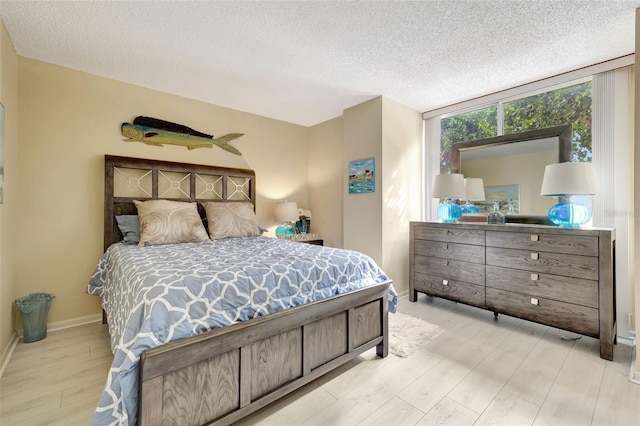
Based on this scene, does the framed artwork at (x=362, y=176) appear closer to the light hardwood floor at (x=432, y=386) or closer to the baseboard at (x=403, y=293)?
the baseboard at (x=403, y=293)

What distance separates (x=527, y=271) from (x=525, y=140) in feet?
4.56

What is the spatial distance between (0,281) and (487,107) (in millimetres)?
4748

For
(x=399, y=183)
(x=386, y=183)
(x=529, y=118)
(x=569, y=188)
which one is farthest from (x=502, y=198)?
(x=386, y=183)

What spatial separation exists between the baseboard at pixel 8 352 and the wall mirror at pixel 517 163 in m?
4.38

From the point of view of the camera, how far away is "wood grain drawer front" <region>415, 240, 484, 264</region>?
284 cm

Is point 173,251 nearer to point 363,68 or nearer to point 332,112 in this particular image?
point 363,68

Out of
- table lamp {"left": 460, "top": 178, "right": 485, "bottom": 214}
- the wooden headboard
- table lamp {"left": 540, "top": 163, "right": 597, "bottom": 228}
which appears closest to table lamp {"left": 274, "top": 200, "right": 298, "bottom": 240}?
the wooden headboard

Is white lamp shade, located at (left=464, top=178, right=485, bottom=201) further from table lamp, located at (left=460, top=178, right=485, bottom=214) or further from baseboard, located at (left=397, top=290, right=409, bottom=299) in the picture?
baseboard, located at (left=397, top=290, right=409, bottom=299)

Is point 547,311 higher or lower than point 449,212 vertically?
lower

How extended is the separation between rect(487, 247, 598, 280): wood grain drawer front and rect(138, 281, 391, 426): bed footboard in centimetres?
149

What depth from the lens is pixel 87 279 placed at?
279cm

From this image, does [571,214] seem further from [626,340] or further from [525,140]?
[626,340]

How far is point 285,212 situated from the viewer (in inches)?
152

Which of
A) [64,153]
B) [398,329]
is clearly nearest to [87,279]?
[64,153]
